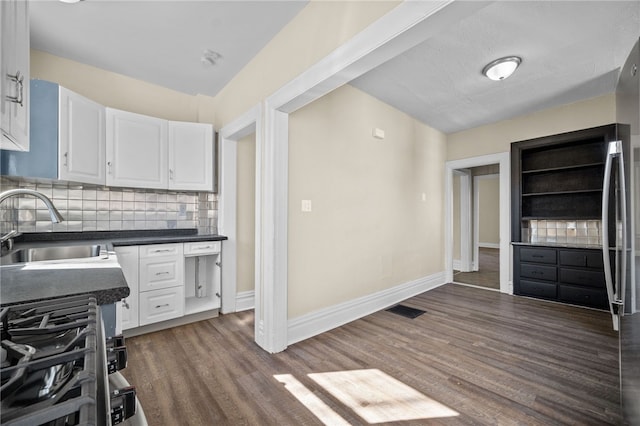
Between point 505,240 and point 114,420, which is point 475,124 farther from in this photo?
point 114,420

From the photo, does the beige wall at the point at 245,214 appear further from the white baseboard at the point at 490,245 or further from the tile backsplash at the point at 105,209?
the white baseboard at the point at 490,245

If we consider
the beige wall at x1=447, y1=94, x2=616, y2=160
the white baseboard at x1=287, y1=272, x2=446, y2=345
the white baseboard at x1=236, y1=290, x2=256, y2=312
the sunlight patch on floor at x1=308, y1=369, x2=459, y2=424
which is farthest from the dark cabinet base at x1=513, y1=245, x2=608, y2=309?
the white baseboard at x1=236, y1=290, x2=256, y2=312

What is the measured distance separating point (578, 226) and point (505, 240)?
2.92 feet

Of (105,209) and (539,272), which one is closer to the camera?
(105,209)

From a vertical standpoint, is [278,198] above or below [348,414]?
above

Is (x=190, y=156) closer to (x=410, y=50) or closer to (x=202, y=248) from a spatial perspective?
(x=202, y=248)

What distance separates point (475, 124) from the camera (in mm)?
4277

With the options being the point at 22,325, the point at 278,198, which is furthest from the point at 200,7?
the point at 22,325

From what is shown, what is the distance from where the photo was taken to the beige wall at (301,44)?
1668 millimetres

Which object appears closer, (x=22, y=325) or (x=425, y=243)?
(x=22, y=325)

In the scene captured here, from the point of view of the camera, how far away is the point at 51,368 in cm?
47

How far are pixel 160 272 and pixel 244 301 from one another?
105 cm

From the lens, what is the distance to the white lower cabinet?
2.48m

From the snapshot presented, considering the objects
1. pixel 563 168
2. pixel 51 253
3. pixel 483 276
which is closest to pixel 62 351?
pixel 51 253
